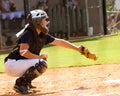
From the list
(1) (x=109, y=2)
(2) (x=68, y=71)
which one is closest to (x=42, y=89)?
(2) (x=68, y=71)

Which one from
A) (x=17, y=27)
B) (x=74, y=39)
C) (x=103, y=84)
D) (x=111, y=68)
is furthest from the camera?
(x=74, y=39)

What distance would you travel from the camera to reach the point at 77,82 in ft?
22.7

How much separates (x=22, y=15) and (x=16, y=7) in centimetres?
51

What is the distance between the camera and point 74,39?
17922 millimetres

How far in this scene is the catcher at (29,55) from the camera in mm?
5944

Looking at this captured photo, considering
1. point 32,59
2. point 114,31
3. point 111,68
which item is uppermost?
point 32,59

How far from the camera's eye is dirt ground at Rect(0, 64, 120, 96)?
590 centimetres

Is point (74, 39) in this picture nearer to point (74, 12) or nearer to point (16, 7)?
point (74, 12)

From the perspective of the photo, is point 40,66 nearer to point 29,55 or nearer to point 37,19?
point 29,55

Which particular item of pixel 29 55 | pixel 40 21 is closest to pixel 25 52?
pixel 29 55

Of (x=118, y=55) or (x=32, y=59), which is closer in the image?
(x=32, y=59)

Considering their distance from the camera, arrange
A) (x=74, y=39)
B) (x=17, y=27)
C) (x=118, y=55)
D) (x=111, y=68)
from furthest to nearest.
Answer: (x=74, y=39) → (x=17, y=27) → (x=118, y=55) → (x=111, y=68)

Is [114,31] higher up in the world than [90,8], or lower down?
lower down

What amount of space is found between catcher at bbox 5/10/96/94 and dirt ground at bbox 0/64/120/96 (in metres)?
0.24
